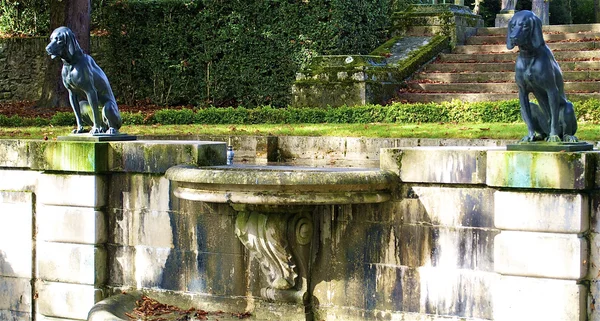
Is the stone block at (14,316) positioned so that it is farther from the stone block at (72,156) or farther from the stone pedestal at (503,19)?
the stone pedestal at (503,19)

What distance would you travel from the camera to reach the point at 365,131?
12.5 meters

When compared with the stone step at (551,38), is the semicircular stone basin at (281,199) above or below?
below

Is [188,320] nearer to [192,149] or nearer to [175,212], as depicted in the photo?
[175,212]

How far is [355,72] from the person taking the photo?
17.2 metres

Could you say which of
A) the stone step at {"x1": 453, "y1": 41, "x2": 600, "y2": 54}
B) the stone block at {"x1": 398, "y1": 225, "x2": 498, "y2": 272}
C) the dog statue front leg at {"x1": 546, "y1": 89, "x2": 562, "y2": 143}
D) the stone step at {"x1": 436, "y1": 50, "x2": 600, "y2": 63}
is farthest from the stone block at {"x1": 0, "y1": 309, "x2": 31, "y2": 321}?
the stone step at {"x1": 453, "y1": 41, "x2": 600, "y2": 54}

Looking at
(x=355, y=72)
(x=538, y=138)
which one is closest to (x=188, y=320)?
(x=538, y=138)

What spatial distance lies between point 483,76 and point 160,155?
11.6 m

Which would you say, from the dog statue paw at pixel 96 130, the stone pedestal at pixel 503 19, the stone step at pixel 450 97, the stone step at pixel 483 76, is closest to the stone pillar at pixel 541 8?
the stone pedestal at pixel 503 19

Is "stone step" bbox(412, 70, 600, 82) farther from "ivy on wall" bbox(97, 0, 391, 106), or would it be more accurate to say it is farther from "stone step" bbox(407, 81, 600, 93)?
"ivy on wall" bbox(97, 0, 391, 106)

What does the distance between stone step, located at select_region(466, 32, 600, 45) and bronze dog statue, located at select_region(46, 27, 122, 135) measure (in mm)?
13562

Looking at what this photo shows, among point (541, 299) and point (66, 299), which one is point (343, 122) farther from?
point (541, 299)

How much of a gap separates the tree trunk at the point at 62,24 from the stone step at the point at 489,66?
25.9 feet

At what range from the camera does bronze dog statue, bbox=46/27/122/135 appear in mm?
8688

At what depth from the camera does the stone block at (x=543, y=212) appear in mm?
6785
